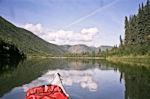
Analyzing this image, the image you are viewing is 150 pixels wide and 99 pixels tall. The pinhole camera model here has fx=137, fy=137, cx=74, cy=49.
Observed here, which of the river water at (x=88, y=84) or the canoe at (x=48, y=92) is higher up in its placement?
the canoe at (x=48, y=92)

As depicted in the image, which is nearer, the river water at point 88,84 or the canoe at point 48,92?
the canoe at point 48,92

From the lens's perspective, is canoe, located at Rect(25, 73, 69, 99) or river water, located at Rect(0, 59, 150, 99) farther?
river water, located at Rect(0, 59, 150, 99)

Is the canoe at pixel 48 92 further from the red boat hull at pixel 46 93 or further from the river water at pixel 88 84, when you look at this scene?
the river water at pixel 88 84

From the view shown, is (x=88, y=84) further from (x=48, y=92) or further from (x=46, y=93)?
(x=46, y=93)

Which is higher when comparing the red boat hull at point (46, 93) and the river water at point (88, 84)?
the red boat hull at point (46, 93)

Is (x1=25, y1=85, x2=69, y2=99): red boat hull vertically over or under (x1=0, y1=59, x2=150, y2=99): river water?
over

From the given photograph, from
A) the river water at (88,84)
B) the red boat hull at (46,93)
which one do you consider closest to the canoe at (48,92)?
the red boat hull at (46,93)

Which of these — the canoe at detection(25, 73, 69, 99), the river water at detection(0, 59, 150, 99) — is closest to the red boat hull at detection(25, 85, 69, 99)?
the canoe at detection(25, 73, 69, 99)

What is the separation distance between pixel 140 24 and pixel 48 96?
323ft

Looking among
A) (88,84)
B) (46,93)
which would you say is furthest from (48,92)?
(88,84)

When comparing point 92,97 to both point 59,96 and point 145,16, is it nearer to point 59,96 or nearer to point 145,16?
point 59,96

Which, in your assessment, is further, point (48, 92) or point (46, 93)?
point (48, 92)

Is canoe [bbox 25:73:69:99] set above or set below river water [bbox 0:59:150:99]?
above

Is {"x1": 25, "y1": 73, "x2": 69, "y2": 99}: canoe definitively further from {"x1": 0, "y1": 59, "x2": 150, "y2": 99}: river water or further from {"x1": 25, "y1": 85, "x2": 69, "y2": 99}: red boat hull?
{"x1": 0, "y1": 59, "x2": 150, "y2": 99}: river water
